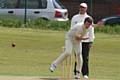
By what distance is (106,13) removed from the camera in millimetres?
45906

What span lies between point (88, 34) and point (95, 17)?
28123mm

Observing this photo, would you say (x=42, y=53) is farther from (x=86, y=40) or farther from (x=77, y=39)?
(x=77, y=39)

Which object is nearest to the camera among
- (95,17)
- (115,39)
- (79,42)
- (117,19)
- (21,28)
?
(79,42)

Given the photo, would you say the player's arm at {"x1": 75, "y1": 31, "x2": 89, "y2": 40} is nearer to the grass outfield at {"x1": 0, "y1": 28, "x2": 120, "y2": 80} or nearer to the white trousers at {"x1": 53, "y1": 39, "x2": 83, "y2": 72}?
the white trousers at {"x1": 53, "y1": 39, "x2": 83, "y2": 72}

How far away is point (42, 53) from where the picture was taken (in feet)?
82.8

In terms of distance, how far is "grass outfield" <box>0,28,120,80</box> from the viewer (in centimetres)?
1920

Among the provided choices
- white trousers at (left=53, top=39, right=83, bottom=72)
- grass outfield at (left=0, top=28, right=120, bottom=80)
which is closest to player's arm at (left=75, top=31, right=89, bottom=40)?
white trousers at (left=53, top=39, right=83, bottom=72)

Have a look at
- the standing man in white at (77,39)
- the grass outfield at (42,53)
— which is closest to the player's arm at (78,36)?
the standing man in white at (77,39)

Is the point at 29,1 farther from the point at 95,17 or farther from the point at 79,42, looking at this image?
the point at 79,42

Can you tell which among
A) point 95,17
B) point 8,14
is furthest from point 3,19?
point 95,17

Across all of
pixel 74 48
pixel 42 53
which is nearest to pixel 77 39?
pixel 74 48

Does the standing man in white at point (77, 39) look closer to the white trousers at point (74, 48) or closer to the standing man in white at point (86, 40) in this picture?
the white trousers at point (74, 48)

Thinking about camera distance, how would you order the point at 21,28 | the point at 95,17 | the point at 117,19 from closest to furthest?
the point at 21,28 < the point at 117,19 < the point at 95,17

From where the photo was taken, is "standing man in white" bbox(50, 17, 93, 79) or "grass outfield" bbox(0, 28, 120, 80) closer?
"standing man in white" bbox(50, 17, 93, 79)
